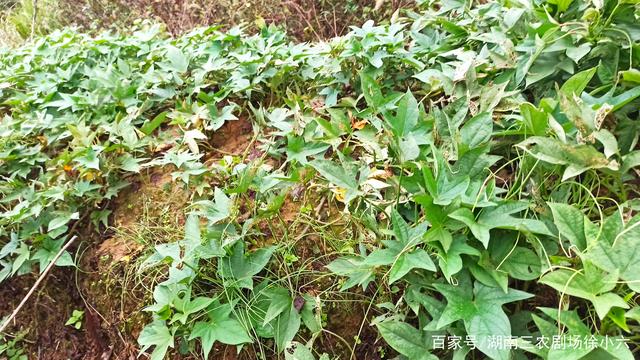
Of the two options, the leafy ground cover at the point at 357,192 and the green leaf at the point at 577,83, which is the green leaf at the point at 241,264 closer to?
the leafy ground cover at the point at 357,192

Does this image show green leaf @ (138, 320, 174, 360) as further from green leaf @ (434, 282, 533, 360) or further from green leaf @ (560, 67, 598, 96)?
green leaf @ (560, 67, 598, 96)

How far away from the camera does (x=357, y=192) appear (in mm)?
1164

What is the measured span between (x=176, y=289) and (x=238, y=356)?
Result: 247mm

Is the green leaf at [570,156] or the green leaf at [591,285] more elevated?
the green leaf at [570,156]

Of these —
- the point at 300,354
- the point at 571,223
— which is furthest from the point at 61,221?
the point at 571,223

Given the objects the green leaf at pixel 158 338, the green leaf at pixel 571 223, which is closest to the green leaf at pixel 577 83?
the green leaf at pixel 571 223

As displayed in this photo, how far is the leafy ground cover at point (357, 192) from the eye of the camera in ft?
3.14

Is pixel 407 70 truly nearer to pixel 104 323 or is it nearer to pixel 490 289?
pixel 490 289

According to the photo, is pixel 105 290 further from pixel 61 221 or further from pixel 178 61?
pixel 178 61

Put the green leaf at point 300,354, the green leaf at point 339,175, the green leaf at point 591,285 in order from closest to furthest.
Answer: the green leaf at point 591,285 → the green leaf at point 300,354 → the green leaf at point 339,175

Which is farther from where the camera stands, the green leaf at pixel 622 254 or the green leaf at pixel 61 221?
the green leaf at pixel 61 221

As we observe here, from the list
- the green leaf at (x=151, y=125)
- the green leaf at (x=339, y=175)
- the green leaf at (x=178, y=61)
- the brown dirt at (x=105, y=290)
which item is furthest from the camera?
the green leaf at (x=178, y=61)

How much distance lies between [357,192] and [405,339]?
37 centimetres

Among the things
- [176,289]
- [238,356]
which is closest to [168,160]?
[176,289]
